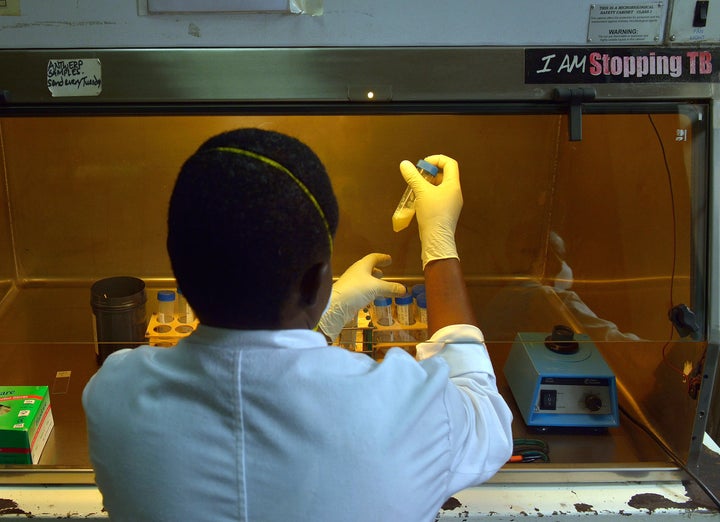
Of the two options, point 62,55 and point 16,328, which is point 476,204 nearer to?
point 62,55

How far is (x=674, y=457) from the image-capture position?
1424 millimetres

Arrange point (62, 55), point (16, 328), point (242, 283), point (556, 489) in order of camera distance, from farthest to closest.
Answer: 1. point (16, 328)
2. point (556, 489)
3. point (62, 55)
4. point (242, 283)

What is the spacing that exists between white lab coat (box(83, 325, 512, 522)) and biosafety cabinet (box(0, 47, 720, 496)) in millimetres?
588

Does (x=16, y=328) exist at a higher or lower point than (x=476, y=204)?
lower

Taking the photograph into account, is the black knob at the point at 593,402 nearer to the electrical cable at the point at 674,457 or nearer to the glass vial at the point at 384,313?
the electrical cable at the point at 674,457

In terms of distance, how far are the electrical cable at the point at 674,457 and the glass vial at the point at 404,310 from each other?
1.91 feet

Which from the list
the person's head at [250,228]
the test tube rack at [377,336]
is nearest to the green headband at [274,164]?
the person's head at [250,228]

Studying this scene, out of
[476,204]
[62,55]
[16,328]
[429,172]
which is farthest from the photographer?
[476,204]

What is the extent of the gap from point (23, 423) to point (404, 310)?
2.69ft

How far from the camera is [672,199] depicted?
1.39 metres

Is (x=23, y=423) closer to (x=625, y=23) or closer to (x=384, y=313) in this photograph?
(x=384, y=313)

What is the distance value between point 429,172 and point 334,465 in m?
0.82

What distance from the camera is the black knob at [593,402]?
1.52 m

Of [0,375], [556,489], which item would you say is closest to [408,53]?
[556,489]
